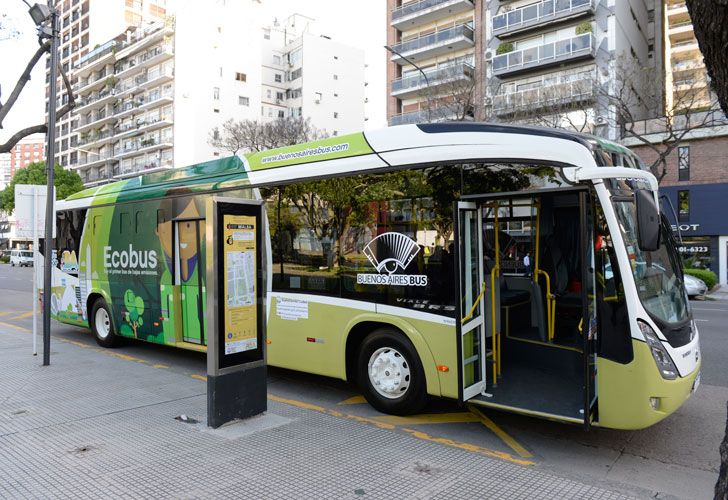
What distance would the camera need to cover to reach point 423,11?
40.4 metres

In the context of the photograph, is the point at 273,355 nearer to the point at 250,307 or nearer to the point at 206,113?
the point at 250,307

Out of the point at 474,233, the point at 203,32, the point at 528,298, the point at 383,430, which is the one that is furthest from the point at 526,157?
the point at 203,32

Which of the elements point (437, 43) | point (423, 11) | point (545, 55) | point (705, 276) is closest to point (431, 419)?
point (705, 276)

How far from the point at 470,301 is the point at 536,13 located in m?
32.8

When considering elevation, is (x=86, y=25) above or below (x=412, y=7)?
above

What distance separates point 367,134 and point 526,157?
1.82 meters

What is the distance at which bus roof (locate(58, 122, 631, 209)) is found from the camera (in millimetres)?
4824

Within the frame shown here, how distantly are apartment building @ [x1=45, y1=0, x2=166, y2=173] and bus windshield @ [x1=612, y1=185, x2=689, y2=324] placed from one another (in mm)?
84215

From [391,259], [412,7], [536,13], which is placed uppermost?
[412,7]

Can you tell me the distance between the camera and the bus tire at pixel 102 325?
970cm

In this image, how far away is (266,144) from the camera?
38781 mm

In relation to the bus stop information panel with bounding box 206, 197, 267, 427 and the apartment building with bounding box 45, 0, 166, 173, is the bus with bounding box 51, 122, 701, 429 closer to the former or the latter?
the bus stop information panel with bounding box 206, 197, 267, 427

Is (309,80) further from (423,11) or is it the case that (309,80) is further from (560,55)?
(560,55)

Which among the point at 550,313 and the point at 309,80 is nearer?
the point at 550,313
